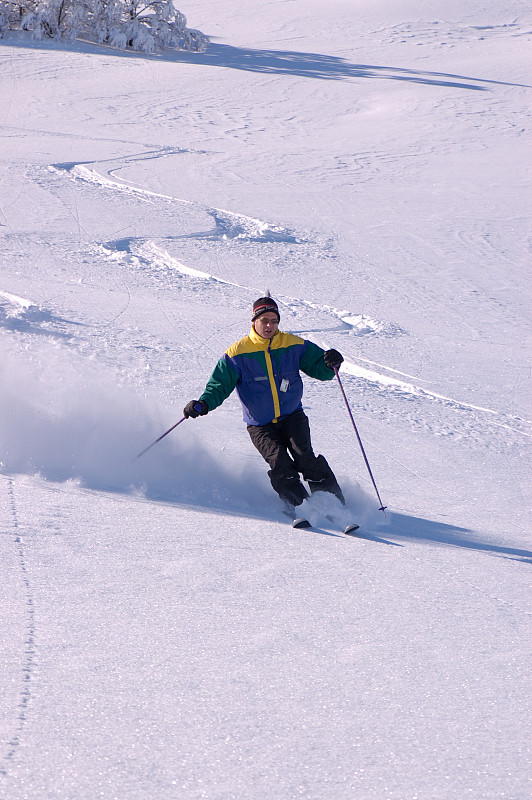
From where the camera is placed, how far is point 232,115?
682 inches

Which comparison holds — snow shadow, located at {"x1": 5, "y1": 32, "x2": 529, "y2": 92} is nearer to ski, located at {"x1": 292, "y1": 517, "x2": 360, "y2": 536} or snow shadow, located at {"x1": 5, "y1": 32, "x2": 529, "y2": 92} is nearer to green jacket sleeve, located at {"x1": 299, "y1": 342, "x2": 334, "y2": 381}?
green jacket sleeve, located at {"x1": 299, "y1": 342, "x2": 334, "y2": 381}

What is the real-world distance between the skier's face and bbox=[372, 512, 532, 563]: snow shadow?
1197 mm

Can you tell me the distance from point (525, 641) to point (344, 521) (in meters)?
1.39

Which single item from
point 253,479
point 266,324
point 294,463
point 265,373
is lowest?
point 253,479

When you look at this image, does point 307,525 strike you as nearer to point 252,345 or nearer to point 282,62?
point 252,345

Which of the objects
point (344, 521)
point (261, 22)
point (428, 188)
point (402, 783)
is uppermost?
point (261, 22)

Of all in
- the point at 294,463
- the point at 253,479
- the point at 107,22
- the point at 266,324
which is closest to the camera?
the point at 266,324

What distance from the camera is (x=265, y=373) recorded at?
14.3ft

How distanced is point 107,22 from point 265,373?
22386mm

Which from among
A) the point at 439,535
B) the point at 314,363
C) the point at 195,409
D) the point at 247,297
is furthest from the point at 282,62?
the point at 439,535

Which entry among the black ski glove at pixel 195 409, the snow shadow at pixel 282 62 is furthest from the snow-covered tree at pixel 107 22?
the black ski glove at pixel 195 409

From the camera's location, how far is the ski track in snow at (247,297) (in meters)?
6.19

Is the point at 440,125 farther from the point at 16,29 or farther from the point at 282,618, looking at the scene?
the point at 282,618

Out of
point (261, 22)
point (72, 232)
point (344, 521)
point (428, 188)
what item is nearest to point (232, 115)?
point (428, 188)
